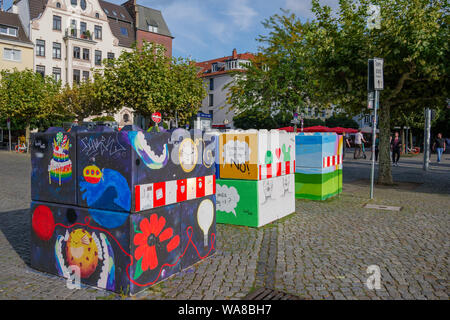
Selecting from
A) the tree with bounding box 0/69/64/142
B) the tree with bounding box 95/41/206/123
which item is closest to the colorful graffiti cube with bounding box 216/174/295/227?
the tree with bounding box 95/41/206/123

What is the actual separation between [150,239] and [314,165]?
20.0 ft

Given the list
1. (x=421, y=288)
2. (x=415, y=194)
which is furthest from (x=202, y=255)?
(x=415, y=194)

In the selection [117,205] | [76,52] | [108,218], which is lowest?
[108,218]

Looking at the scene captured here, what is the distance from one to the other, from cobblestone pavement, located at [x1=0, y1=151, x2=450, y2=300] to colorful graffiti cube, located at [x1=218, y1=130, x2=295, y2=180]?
93 cm

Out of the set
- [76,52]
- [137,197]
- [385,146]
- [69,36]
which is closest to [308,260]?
[137,197]

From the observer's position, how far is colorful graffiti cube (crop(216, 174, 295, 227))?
659 centimetres

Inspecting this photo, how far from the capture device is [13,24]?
46.7m

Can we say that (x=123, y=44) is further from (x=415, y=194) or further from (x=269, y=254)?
(x=269, y=254)

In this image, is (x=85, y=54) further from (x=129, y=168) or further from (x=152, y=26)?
(x=129, y=168)

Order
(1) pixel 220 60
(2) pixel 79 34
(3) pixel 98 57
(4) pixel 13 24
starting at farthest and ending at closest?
(1) pixel 220 60 < (3) pixel 98 57 < (2) pixel 79 34 < (4) pixel 13 24

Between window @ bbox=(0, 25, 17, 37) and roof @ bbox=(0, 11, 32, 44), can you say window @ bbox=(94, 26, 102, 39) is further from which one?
window @ bbox=(0, 25, 17, 37)

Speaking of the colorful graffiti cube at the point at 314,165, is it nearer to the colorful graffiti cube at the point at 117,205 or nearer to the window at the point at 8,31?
the colorful graffiti cube at the point at 117,205
